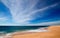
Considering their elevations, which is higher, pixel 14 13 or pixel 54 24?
pixel 14 13

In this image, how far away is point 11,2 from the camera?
1209 millimetres

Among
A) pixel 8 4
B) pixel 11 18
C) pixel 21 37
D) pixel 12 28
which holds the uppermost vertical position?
pixel 8 4

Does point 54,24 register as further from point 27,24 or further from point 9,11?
point 9,11

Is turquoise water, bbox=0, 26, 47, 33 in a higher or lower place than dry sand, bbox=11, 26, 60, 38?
higher

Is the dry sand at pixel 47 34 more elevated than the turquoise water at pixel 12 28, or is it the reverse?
the turquoise water at pixel 12 28

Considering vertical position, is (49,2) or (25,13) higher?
(49,2)

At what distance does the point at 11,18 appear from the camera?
1213 mm

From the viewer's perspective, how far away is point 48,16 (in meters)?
1.23

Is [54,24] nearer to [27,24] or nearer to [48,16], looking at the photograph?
[48,16]

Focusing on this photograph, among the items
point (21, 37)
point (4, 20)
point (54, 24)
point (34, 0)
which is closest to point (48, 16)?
point (54, 24)

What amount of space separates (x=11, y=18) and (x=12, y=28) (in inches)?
4.4

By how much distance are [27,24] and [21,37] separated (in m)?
0.16

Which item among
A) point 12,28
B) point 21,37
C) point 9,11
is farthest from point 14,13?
point 21,37

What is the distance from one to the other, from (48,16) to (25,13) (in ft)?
0.86
